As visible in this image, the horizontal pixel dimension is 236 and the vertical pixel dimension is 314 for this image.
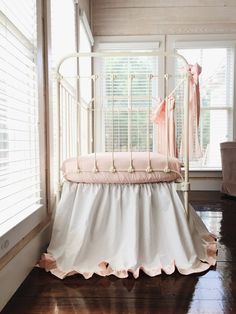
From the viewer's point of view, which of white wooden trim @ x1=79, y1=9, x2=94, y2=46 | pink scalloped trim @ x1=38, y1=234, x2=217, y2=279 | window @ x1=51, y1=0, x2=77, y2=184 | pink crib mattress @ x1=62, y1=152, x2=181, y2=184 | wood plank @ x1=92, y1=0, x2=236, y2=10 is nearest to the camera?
pink scalloped trim @ x1=38, y1=234, x2=217, y2=279

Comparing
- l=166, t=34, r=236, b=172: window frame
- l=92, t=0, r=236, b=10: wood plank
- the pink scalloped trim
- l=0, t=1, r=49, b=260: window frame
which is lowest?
the pink scalloped trim

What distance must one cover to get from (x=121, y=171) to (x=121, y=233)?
36 cm

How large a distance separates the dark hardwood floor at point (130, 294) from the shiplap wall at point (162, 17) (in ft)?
10.9

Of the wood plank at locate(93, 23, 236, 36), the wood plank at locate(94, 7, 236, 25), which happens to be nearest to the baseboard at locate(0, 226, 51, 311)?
the wood plank at locate(93, 23, 236, 36)

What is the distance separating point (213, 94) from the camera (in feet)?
12.7

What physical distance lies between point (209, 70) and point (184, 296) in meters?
3.33

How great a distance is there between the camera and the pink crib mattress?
5.19ft

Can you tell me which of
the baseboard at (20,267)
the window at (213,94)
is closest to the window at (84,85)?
the window at (213,94)

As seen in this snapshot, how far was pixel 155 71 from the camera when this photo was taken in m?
3.92

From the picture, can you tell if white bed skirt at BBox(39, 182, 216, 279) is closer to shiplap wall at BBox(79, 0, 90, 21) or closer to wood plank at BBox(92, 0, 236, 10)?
shiplap wall at BBox(79, 0, 90, 21)

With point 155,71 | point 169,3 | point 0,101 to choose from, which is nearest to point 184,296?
point 0,101

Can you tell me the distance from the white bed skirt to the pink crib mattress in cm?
4

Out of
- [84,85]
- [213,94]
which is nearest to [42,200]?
[84,85]

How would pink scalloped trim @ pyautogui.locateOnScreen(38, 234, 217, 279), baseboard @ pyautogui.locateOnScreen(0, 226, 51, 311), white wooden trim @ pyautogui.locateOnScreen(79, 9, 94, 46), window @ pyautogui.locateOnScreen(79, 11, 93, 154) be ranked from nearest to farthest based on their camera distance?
baseboard @ pyautogui.locateOnScreen(0, 226, 51, 311), pink scalloped trim @ pyautogui.locateOnScreen(38, 234, 217, 279), white wooden trim @ pyautogui.locateOnScreen(79, 9, 94, 46), window @ pyautogui.locateOnScreen(79, 11, 93, 154)
